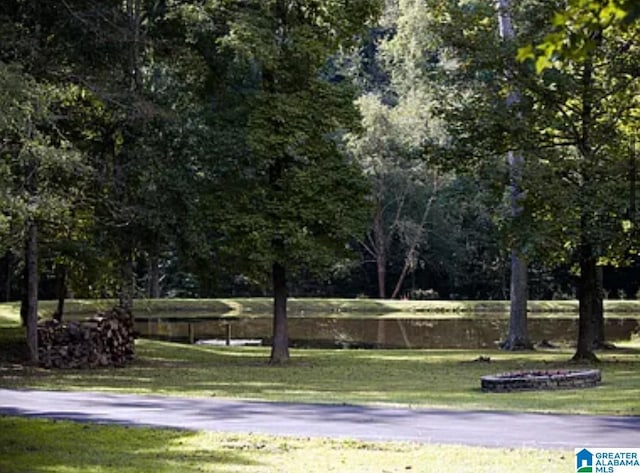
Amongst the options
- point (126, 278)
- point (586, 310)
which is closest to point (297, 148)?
point (126, 278)

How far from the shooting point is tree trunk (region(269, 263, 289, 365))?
82.6 feet

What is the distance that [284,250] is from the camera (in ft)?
79.2

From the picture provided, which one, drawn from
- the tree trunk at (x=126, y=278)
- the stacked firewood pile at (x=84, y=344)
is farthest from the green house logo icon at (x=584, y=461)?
the tree trunk at (x=126, y=278)

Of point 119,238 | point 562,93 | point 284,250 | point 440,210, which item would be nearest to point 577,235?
point 562,93

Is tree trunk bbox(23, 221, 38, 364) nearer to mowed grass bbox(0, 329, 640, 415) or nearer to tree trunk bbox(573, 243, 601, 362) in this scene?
mowed grass bbox(0, 329, 640, 415)

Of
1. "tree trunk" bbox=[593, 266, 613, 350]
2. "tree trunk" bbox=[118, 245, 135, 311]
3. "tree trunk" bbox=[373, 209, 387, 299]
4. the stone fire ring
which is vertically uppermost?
"tree trunk" bbox=[373, 209, 387, 299]

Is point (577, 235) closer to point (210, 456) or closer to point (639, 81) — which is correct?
point (639, 81)

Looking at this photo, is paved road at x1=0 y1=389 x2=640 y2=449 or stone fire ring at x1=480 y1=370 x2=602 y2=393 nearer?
paved road at x1=0 y1=389 x2=640 y2=449

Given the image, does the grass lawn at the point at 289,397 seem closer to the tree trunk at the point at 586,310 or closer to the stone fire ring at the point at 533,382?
the stone fire ring at the point at 533,382

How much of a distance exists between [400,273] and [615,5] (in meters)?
53.8

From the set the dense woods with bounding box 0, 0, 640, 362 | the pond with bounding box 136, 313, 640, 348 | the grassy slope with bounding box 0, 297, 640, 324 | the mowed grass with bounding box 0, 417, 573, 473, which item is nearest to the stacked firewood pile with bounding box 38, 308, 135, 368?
the dense woods with bounding box 0, 0, 640, 362

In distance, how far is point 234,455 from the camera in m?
10.2

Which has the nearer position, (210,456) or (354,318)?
(210,456)

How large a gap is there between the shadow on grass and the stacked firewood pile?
38.4ft
